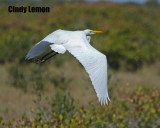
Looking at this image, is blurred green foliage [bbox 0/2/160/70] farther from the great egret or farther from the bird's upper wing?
the bird's upper wing

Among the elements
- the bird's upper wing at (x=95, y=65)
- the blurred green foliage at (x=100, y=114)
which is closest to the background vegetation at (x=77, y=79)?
the blurred green foliage at (x=100, y=114)

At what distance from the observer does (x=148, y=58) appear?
9.73 metres

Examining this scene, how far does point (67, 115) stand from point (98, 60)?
102cm

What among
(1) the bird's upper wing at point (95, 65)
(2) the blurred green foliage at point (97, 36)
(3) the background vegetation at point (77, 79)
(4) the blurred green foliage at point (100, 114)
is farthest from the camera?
(2) the blurred green foliage at point (97, 36)

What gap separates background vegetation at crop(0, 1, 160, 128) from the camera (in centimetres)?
387

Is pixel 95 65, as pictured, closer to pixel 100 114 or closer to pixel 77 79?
pixel 100 114

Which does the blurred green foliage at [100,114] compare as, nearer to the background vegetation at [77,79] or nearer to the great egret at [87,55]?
the background vegetation at [77,79]

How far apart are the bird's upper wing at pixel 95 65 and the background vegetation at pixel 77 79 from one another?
672mm

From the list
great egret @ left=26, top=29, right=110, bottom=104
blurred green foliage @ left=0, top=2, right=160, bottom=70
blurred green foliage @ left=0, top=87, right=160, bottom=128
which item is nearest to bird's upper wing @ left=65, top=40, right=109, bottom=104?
great egret @ left=26, top=29, right=110, bottom=104

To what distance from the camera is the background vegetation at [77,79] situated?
152 inches

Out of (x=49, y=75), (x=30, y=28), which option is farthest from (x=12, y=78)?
(x=30, y=28)

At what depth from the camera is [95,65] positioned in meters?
2.90

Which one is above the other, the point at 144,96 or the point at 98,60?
the point at 98,60

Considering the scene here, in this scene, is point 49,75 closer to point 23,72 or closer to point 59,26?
point 23,72
